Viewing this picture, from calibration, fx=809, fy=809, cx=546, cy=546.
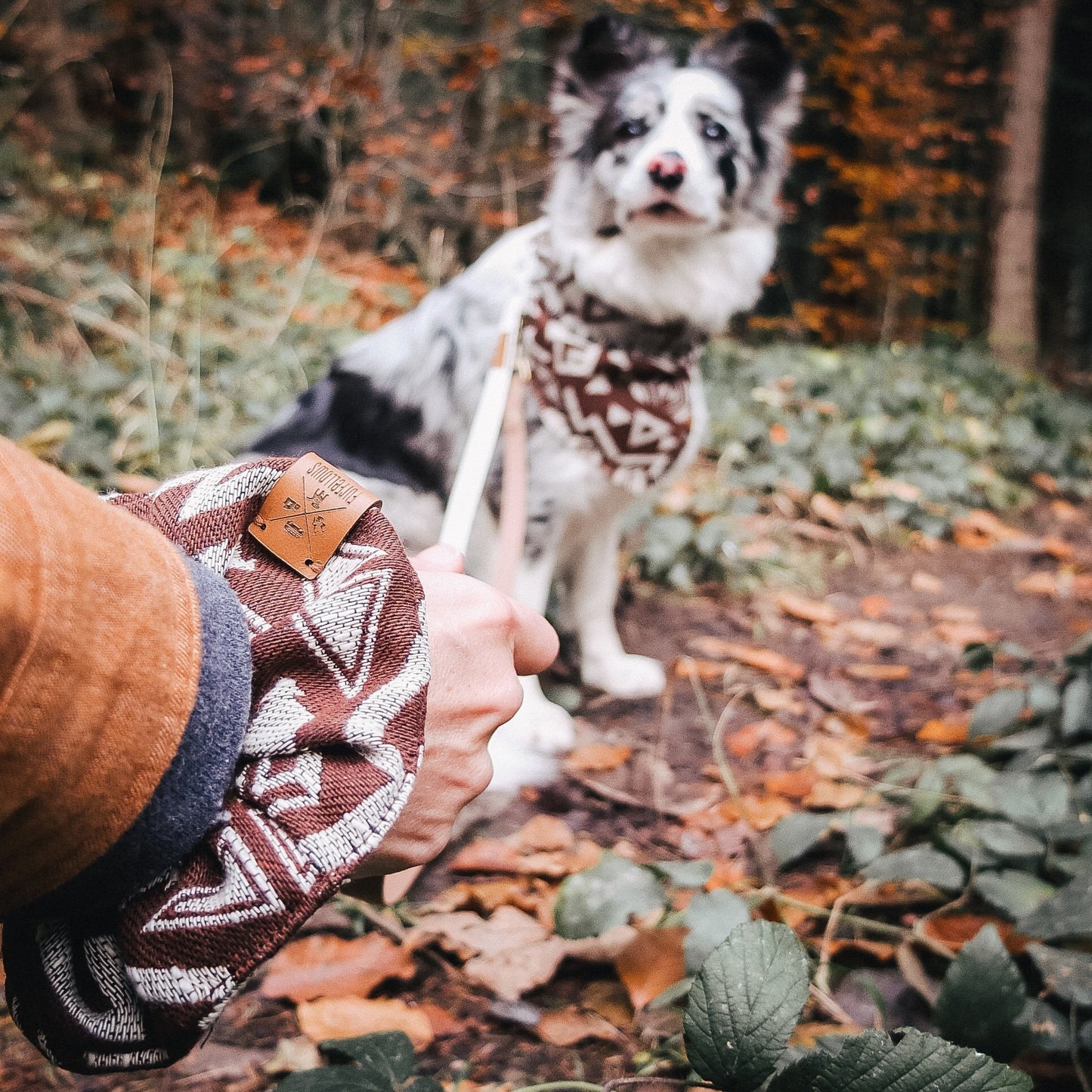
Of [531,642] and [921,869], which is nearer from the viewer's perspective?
[531,642]

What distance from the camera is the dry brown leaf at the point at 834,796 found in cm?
164

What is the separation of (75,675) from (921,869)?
1.23m

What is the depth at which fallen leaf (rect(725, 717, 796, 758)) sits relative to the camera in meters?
2.00

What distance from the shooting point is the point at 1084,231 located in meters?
8.14

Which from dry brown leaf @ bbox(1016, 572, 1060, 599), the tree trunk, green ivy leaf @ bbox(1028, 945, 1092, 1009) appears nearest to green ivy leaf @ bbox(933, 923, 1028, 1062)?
green ivy leaf @ bbox(1028, 945, 1092, 1009)

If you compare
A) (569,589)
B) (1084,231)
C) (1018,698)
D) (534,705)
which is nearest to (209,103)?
(569,589)

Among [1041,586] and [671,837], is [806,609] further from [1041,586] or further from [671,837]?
[671,837]

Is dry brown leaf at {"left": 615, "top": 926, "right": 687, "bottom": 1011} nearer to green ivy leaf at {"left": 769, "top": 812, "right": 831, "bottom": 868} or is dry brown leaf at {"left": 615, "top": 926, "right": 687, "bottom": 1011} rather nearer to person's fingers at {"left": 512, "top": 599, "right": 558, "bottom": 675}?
green ivy leaf at {"left": 769, "top": 812, "right": 831, "bottom": 868}

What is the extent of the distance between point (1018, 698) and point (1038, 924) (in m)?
0.61

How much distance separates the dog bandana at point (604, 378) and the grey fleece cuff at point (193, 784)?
4.88ft

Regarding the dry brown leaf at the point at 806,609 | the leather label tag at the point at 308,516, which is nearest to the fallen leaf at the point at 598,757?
the dry brown leaf at the point at 806,609

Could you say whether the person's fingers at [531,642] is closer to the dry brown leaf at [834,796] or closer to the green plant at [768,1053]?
the green plant at [768,1053]

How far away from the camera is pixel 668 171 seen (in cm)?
182

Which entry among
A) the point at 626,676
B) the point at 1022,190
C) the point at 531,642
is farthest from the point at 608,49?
the point at 1022,190
